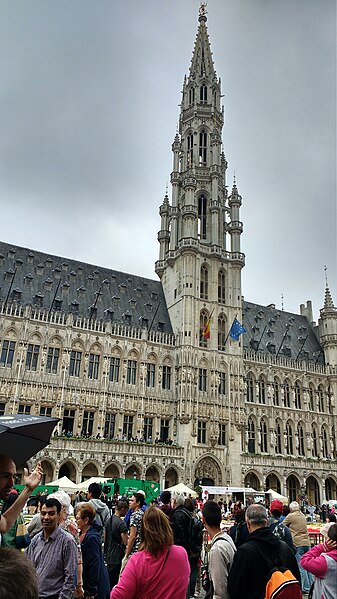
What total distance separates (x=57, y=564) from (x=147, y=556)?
1874mm

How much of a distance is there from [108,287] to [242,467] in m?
20.8

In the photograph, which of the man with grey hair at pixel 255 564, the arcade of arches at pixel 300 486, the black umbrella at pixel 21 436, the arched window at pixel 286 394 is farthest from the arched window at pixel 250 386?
the black umbrella at pixel 21 436

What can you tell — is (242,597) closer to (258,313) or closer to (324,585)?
(324,585)

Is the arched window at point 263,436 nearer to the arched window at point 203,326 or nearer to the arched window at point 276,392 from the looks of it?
the arched window at point 276,392

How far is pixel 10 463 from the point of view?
390cm

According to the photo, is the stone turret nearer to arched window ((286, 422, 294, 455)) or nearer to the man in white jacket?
arched window ((286, 422, 294, 455))

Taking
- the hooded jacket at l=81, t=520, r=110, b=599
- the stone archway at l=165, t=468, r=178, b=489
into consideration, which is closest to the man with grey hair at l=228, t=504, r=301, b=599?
the hooded jacket at l=81, t=520, r=110, b=599

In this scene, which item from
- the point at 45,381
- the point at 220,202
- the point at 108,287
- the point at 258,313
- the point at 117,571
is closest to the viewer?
the point at 117,571

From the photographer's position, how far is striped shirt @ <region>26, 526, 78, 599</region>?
5223 millimetres

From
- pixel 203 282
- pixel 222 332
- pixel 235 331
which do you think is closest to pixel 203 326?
pixel 222 332

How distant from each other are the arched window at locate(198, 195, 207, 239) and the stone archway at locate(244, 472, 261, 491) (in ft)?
79.5

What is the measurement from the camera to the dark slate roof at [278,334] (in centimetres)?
5238

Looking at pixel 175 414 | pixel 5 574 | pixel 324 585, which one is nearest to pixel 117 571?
pixel 324 585

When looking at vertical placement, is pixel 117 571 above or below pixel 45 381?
below
